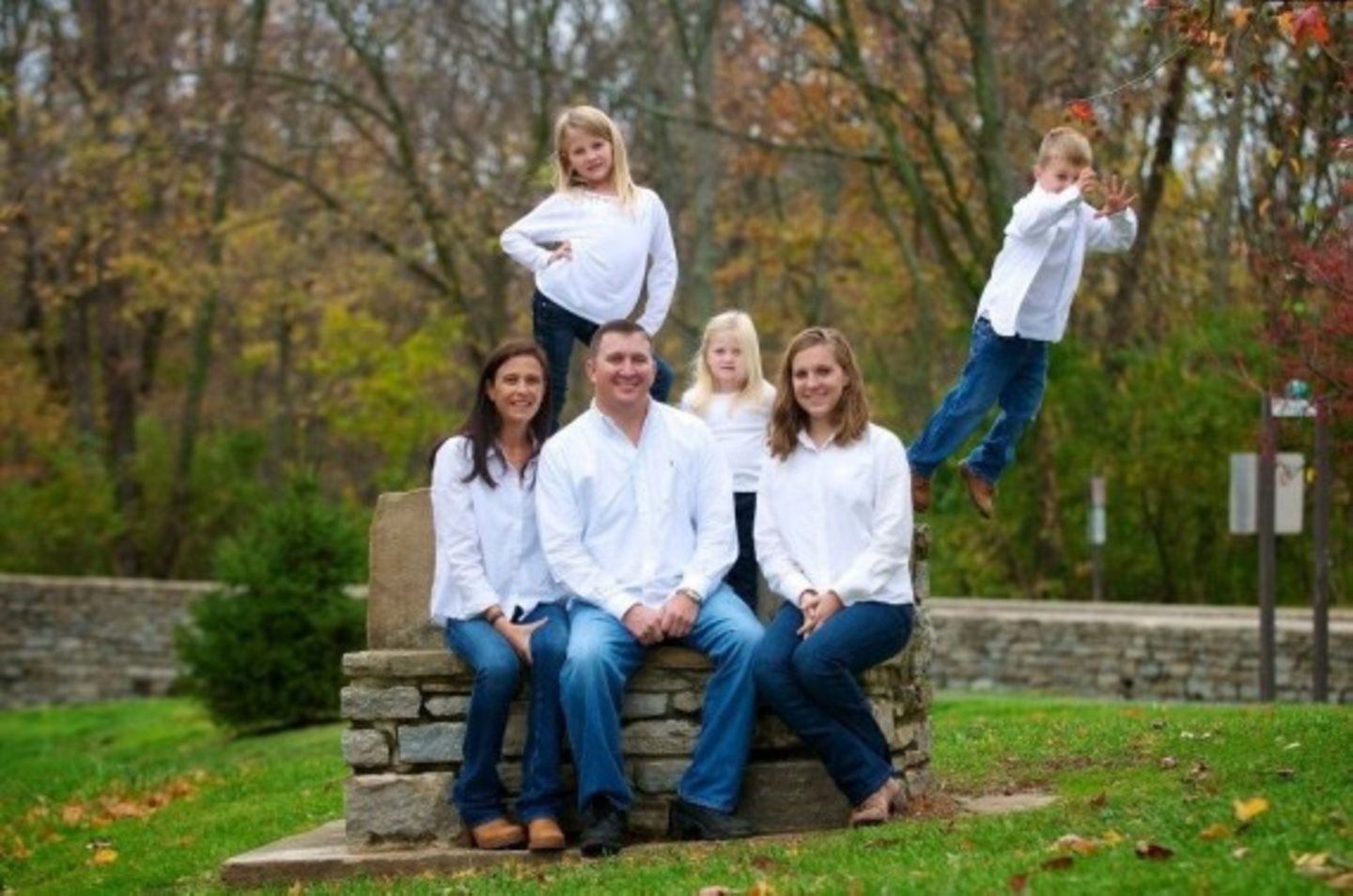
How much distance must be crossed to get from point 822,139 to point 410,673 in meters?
24.0

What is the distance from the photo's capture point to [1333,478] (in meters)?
24.9

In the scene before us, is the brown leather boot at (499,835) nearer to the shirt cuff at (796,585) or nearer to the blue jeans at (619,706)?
the blue jeans at (619,706)

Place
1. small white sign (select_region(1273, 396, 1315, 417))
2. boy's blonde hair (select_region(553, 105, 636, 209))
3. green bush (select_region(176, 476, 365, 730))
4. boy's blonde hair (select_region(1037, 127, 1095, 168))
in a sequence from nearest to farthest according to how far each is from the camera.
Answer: boy's blonde hair (select_region(1037, 127, 1095, 168)) → boy's blonde hair (select_region(553, 105, 636, 209)) → small white sign (select_region(1273, 396, 1315, 417)) → green bush (select_region(176, 476, 365, 730))

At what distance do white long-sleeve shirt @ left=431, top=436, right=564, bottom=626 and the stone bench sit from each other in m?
0.31

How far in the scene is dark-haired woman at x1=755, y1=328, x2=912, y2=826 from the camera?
938 centimetres

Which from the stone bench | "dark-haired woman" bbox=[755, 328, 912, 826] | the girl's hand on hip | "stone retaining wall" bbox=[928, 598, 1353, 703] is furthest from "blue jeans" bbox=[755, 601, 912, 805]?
"stone retaining wall" bbox=[928, 598, 1353, 703]

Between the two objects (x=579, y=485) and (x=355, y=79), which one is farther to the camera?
(x=355, y=79)

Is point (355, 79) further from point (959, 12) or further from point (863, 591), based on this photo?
point (863, 591)

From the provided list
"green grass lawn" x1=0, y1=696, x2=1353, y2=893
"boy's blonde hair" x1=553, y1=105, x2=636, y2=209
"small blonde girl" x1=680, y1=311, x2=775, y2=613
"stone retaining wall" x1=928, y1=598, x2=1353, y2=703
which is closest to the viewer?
"green grass lawn" x1=0, y1=696, x2=1353, y2=893

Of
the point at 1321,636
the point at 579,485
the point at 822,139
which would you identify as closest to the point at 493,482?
the point at 579,485

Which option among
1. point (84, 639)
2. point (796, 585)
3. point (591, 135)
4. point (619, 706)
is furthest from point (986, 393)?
point (84, 639)

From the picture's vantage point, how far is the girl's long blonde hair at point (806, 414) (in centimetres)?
975

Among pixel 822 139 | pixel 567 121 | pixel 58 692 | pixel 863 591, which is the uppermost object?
pixel 822 139

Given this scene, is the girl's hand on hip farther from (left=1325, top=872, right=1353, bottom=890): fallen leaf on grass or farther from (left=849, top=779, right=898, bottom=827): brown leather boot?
(left=1325, top=872, right=1353, bottom=890): fallen leaf on grass
